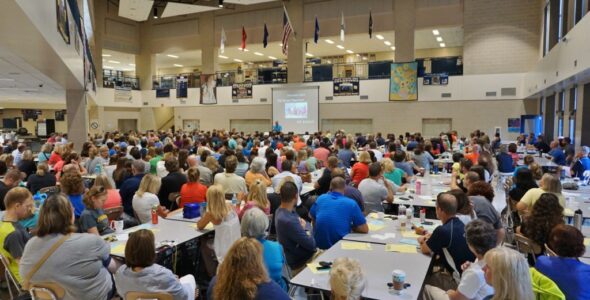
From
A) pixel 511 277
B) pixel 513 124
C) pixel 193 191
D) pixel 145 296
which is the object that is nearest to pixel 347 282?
pixel 511 277

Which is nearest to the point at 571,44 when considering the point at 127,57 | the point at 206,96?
the point at 206,96

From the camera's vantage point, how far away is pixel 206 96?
24156 mm

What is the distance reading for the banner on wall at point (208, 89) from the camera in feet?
78.8

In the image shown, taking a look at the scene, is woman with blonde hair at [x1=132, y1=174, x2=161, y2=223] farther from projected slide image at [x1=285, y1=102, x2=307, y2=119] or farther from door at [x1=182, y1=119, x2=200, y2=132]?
door at [x1=182, y1=119, x2=200, y2=132]

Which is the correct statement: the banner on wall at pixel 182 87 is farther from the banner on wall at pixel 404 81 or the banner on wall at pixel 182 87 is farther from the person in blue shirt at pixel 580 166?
the person in blue shirt at pixel 580 166

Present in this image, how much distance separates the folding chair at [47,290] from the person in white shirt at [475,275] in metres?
2.92

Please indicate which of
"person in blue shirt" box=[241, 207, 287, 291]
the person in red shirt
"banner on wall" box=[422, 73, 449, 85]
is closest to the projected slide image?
"banner on wall" box=[422, 73, 449, 85]

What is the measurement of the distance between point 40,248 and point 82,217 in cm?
124

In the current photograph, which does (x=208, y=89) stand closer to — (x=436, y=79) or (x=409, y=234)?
(x=436, y=79)

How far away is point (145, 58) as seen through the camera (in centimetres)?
2734

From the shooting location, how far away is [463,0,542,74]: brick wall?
721 inches

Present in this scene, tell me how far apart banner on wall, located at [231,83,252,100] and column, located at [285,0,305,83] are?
2359 mm

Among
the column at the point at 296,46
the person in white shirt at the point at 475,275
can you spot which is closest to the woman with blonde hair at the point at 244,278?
the person in white shirt at the point at 475,275

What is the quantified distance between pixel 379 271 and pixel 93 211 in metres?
3.13
